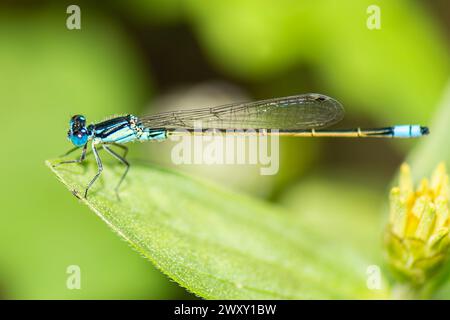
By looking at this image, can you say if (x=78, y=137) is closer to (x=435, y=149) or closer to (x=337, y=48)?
(x=435, y=149)

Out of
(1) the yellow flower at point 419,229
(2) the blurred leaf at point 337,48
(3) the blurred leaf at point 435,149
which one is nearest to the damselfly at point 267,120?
(3) the blurred leaf at point 435,149

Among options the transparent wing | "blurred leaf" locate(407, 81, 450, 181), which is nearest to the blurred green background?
the transparent wing

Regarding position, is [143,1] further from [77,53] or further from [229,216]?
[229,216]

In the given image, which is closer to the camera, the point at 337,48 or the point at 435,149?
the point at 435,149

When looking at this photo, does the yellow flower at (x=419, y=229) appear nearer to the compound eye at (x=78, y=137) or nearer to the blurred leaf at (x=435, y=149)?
the blurred leaf at (x=435, y=149)

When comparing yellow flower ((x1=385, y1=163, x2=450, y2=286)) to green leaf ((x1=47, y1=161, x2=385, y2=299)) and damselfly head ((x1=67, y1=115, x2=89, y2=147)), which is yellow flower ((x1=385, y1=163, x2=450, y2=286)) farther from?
damselfly head ((x1=67, y1=115, x2=89, y2=147))

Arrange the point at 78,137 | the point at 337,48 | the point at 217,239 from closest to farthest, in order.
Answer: the point at 217,239 → the point at 78,137 → the point at 337,48

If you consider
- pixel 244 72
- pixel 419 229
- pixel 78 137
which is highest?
pixel 244 72

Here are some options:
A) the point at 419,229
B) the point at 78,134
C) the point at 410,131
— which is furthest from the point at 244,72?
the point at 419,229
